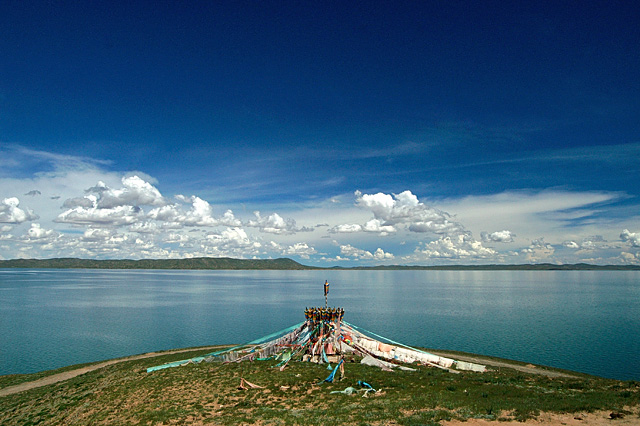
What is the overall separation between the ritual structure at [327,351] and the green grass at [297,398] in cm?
437

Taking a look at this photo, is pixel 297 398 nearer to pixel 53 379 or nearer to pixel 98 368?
pixel 53 379

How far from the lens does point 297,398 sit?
90.2 feet

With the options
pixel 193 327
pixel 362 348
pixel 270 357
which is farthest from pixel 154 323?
pixel 362 348

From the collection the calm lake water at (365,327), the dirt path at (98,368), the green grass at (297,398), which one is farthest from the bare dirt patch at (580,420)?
the calm lake water at (365,327)

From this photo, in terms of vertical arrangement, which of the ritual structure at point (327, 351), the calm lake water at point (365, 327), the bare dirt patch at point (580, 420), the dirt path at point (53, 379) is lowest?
the calm lake water at point (365, 327)

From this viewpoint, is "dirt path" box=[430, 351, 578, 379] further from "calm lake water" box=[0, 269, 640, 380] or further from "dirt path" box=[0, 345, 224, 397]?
"dirt path" box=[0, 345, 224, 397]

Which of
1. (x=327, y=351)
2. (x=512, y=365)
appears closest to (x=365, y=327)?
(x=512, y=365)

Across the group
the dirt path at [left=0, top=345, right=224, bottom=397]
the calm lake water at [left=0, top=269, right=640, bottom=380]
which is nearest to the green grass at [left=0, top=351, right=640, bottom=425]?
the dirt path at [left=0, top=345, right=224, bottom=397]

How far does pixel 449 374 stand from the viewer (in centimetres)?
3681

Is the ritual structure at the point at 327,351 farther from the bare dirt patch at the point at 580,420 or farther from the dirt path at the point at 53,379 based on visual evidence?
the bare dirt patch at the point at 580,420

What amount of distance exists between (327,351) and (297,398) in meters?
17.7

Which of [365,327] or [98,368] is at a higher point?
[98,368]

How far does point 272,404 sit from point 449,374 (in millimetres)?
19325

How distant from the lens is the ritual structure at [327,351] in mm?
42062
